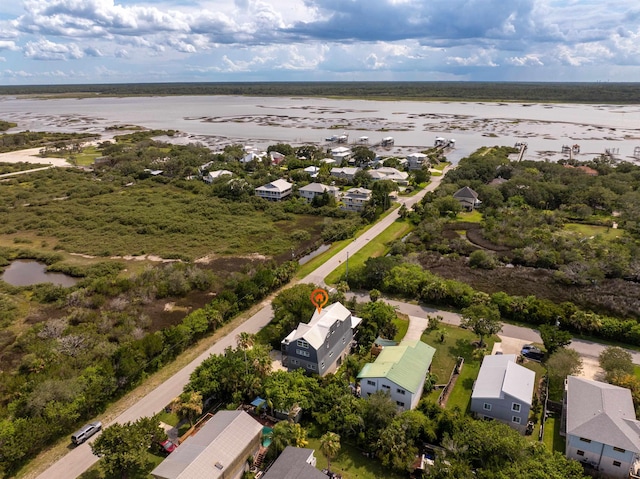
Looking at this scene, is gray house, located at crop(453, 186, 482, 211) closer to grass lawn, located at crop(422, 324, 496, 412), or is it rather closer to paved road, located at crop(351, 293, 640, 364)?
paved road, located at crop(351, 293, 640, 364)

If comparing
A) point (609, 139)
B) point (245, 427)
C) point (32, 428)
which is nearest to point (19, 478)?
point (32, 428)

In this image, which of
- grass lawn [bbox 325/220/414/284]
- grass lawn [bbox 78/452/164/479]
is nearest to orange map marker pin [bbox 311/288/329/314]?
grass lawn [bbox 325/220/414/284]

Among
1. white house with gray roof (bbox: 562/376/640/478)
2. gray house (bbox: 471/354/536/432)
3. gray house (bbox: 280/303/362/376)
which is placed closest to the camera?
white house with gray roof (bbox: 562/376/640/478)

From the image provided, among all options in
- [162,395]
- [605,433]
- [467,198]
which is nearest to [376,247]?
[467,198]

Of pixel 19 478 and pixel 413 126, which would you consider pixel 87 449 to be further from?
pixel 413 126

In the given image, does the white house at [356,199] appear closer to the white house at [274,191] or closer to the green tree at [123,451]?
the white house at [274,191]
